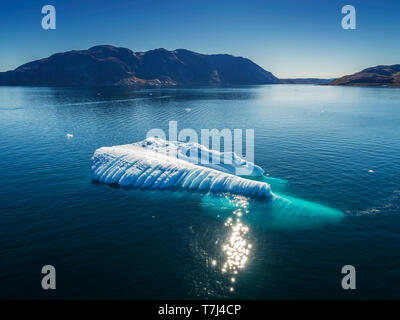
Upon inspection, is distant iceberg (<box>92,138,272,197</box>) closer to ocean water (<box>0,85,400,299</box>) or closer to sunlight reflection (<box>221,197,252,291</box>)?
ocean water (<box>0,85,400,299</box>)

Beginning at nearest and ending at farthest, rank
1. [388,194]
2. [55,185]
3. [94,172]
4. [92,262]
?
[92,262] < [388,194] < [55,185] < [94,172]

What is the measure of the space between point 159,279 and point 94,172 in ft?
76.6

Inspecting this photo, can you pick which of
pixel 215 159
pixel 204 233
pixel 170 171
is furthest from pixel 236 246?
pixel 215 159

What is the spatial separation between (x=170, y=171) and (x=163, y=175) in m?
1.10

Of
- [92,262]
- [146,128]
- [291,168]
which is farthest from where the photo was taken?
[146,128]

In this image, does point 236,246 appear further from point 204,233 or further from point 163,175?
point 163,175

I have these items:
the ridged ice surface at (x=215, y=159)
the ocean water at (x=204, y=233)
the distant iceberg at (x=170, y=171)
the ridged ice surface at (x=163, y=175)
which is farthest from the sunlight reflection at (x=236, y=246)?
the ridged ice surface at (x=215, y=159)

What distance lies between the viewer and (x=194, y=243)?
2275 cm

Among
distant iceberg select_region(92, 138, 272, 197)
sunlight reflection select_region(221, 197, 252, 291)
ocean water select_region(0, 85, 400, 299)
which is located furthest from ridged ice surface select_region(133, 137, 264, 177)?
sunlight reflection select_region(221, 197, 252, 291)

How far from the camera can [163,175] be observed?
113 feet

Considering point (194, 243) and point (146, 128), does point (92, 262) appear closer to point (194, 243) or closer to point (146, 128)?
point (194, 243)
